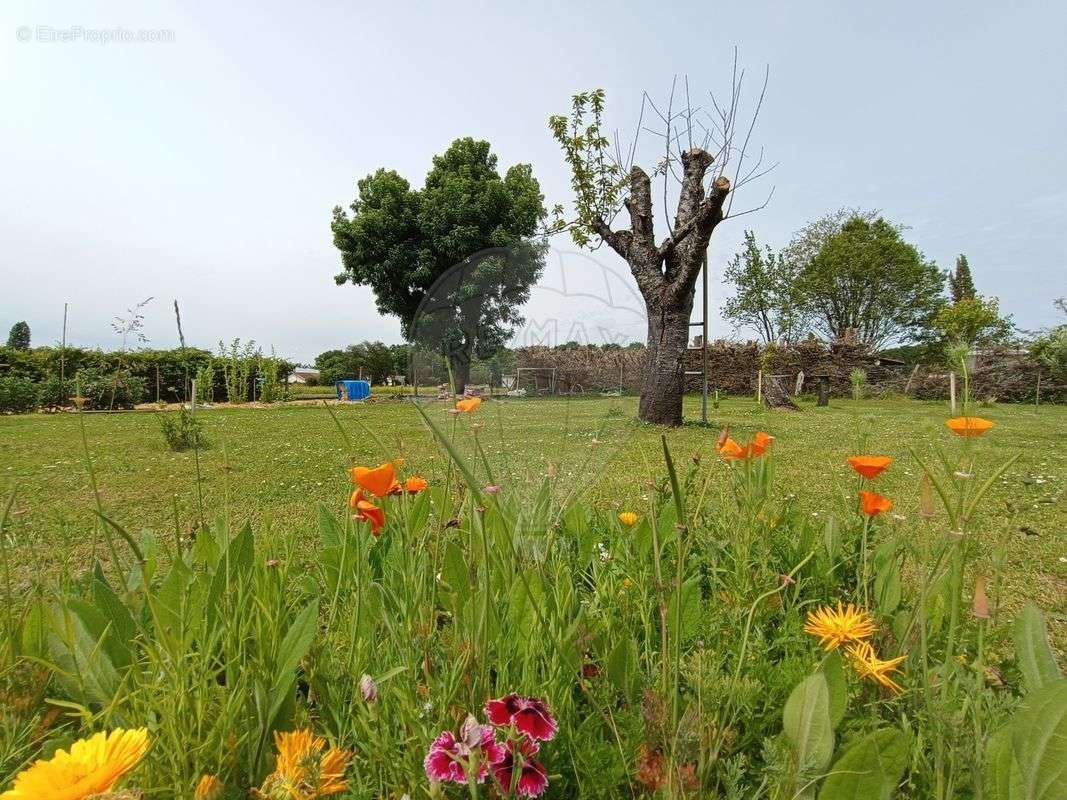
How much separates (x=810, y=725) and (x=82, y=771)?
2.53ft

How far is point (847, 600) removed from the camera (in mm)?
1502

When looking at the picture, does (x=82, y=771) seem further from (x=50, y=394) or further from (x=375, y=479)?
(x=50, y=394)

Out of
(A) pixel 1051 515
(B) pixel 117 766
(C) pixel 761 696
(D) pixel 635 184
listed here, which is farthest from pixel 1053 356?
(B) pixel 117 766

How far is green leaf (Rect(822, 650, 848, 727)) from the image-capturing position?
0.76m

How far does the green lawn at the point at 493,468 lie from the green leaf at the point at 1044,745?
0.20 metres

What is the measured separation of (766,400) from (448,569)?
15.7 meters

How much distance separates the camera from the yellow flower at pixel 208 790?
603 millimetres

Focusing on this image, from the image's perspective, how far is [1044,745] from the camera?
2.10 ft

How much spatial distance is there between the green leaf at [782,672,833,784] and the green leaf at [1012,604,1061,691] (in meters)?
0.37

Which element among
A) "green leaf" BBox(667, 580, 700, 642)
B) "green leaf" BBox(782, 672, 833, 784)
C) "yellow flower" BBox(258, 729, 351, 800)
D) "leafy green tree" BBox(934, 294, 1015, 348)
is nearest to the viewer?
"yellow flower" BBox(258, 729, 351, 800)

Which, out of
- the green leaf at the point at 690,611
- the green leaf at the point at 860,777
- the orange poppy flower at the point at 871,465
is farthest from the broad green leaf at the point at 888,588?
the green leaf at the point at 860,777

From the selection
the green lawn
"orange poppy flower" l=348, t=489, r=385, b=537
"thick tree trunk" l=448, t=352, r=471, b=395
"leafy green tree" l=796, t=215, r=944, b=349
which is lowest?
the green lawn

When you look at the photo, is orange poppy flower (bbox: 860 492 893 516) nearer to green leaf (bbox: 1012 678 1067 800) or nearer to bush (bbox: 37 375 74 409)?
green leaf (bbox: 1012 678 1067 800)

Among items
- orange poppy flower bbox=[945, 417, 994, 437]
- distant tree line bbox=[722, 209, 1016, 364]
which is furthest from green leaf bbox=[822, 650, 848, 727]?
distant tree line bbox=[722, 209, 1016, 364]
